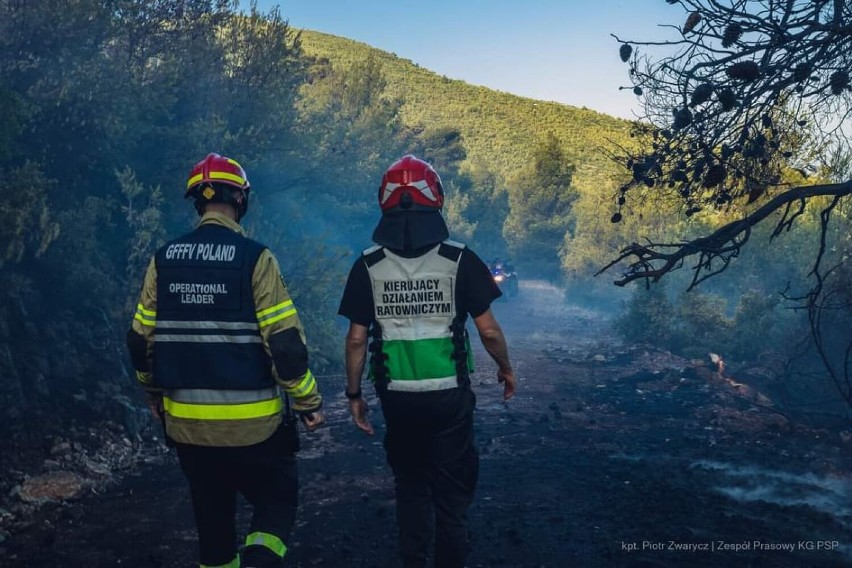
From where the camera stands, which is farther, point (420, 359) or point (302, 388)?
point (420, 359)

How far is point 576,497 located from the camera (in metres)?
6.36

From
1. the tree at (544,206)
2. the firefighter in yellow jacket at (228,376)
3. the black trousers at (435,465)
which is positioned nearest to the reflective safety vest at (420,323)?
the black trousers at (435,465)

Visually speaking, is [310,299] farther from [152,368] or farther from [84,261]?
[152,368]

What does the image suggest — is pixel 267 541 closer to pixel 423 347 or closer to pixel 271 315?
pixel 271 315

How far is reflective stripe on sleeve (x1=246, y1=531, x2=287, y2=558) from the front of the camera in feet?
10.1

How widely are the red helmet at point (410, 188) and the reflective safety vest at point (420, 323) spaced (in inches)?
10.3

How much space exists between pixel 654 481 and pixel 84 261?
8477 millimetres

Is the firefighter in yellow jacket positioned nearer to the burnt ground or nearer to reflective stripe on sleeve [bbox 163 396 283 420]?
reflective stripe on sleeve [bbox 163 396 283 420]

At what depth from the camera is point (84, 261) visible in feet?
32.9

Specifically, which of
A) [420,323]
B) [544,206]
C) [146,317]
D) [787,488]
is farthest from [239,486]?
[544,206]

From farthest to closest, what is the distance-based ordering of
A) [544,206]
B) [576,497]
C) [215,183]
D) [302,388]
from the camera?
[544,206] → [576,497] → [215,183] → [302,388]

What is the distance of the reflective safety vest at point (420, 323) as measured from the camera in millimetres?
3529

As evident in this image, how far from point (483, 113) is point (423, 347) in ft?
274

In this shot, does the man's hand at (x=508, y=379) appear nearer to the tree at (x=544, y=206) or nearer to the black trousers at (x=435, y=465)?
the black trousers at (x=435, y=465)
